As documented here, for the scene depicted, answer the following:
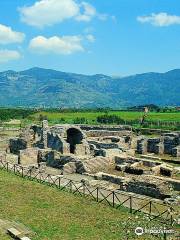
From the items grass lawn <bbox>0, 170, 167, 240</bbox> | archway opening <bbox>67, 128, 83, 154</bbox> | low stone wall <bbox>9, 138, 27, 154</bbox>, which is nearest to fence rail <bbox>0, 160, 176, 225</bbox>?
grass lawn <bbox>0, 170, 167, 240</bbox>

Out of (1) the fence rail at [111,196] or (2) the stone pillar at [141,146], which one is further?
(2) the stone pillar at [141,146]

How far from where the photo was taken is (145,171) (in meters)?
32.7

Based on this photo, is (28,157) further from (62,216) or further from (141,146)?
(62,216)

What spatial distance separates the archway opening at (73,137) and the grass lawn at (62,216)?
17006 millimetres

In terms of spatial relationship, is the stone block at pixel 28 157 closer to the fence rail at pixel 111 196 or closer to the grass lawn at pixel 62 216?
the fence rail at pixel 111 196

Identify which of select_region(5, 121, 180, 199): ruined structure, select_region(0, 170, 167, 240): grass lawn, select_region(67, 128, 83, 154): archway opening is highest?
select_region(67, 128, 83, 154): archway opening

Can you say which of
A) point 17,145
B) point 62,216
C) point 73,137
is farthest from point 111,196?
point 17,145

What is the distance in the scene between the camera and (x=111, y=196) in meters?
26.0

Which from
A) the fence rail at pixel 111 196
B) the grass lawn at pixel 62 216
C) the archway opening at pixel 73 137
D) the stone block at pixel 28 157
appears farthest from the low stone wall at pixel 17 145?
the grass lawn at pixel 62 216

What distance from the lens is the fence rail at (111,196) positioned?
2159 centimetres

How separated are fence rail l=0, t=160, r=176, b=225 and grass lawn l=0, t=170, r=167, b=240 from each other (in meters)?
0.67

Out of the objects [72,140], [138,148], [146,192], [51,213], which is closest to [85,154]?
[72,140]

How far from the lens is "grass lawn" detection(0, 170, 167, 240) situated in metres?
19.0

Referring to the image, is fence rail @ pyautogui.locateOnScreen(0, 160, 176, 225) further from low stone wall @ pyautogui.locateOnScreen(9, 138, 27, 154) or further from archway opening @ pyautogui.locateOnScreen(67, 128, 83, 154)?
archway opening @ pyautogui.locateOnScreen(67, 128, 83, 154)
